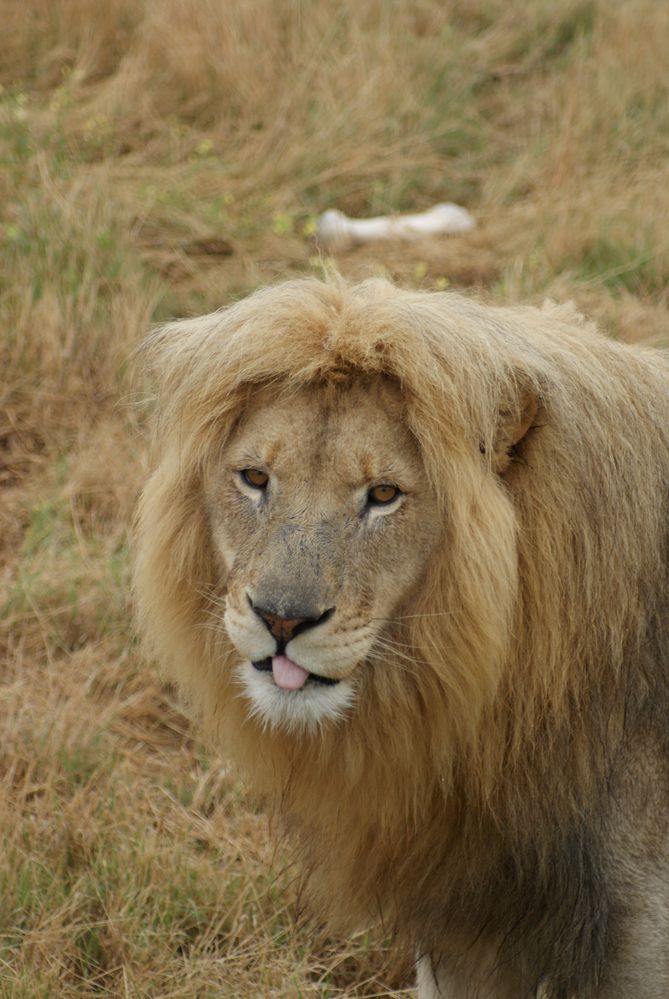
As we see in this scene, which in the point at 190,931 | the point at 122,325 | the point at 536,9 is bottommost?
the point at 190,931

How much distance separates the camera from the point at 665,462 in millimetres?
3148

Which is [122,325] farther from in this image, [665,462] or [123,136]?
[665,462]

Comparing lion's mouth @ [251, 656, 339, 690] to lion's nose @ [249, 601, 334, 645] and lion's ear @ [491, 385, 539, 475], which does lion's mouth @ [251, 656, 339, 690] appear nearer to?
lion's nose @ [249, 601, 334, 645]

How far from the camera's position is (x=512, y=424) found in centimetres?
292

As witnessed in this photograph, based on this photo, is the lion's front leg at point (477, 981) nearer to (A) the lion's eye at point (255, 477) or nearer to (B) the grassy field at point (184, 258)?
(B) the grassy field at point (184, 258)

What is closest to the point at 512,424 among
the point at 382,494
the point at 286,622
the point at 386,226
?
the point at 382,494

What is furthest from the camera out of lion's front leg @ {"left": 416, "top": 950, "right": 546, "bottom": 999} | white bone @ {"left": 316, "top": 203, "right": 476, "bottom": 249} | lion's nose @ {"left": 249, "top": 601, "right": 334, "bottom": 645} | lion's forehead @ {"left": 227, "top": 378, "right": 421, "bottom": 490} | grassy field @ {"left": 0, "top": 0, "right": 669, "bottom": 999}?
white bone @ {"left": 316, "top": 203, "right": 476, "bottom": 249}

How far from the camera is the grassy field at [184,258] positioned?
13.5 feet

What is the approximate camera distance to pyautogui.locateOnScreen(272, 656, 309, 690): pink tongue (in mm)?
2773

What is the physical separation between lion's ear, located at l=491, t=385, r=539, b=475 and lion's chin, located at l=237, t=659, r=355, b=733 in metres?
0.55

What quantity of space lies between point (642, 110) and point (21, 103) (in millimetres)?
3563

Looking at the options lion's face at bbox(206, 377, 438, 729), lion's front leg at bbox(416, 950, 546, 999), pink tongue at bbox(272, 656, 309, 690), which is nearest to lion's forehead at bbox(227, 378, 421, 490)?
lion's face at bbox(206, 377, 438, 729)

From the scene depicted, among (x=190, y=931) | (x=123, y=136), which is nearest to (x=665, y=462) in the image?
(x=190, y=931)

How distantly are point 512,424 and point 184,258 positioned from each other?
4.45m
